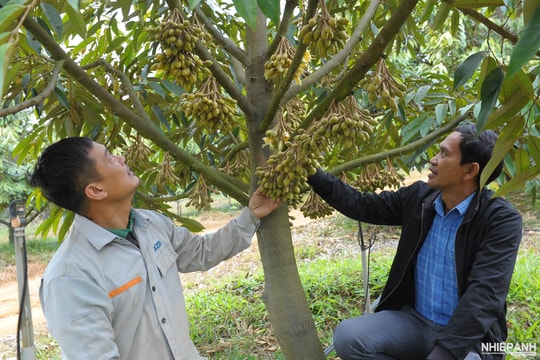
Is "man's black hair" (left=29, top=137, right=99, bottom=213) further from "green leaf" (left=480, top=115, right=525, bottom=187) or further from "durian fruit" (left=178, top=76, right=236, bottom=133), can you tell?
"green leaf" (left=480, top=115, right=525, bottom=187)

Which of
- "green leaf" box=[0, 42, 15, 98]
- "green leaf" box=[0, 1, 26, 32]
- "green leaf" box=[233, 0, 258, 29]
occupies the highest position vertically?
"green leaf" box=[0, 1, 26, 32]

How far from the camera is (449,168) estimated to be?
7.11 ft

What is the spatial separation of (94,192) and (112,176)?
0.08 m

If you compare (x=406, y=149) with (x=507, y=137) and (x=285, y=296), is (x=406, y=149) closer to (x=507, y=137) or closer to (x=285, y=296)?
(x=285, y=296)

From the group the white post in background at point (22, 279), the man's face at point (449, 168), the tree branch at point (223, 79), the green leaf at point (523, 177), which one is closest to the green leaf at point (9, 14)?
the tree branch at point (223, 79)

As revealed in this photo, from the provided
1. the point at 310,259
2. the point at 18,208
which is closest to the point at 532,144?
the point at 18,208

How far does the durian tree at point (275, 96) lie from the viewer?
4.11 ft

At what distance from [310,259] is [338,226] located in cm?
213

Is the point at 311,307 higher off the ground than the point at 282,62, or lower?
lower

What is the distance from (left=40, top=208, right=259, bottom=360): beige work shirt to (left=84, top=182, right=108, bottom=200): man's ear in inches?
3.2

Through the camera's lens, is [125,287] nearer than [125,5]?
Yes

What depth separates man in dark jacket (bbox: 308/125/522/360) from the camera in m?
1.99

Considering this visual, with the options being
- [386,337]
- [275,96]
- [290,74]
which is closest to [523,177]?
[290,74]

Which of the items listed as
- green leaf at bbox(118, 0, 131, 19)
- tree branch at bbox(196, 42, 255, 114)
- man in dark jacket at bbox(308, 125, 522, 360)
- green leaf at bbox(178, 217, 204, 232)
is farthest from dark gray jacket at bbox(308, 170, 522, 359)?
green leaf at bbox(118, 0, 131, 19)
